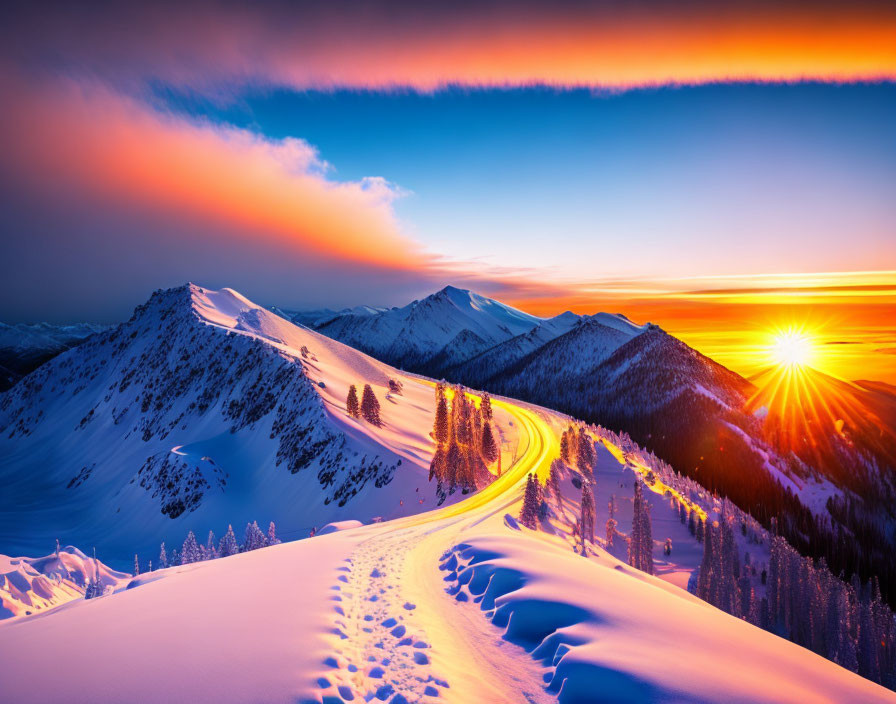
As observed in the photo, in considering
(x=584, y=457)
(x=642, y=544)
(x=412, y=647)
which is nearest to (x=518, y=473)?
(x=642, y=544)

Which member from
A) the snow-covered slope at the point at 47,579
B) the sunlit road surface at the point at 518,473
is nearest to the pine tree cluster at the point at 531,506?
the sunlit road surface at the point at 518,473

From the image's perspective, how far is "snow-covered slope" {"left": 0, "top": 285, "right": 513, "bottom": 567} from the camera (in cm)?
6981

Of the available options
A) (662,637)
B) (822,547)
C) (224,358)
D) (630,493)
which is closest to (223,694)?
(662,637)

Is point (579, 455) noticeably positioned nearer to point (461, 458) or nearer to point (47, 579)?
point (461, 458)

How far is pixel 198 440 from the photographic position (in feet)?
323

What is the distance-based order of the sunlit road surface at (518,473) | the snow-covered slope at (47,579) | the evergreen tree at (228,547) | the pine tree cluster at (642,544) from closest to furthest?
the sunlit road surface at (518,473) → the evergreen tree at (228,547) → the snow-covered slope at (47,579) → the pine tree cluster at (642,544)

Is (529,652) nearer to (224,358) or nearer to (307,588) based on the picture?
(307,588)

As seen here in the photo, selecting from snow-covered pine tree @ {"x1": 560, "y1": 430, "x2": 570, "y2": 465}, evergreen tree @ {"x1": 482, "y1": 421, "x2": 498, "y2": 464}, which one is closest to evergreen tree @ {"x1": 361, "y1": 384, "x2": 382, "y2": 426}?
evergreen tree @ {"x1": 482, "y1": 421, "x2": 498, "y2": 464}

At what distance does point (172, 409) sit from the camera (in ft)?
382

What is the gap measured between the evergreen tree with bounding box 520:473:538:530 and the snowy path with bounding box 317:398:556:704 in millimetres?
24416

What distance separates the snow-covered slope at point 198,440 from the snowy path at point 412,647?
43560mm

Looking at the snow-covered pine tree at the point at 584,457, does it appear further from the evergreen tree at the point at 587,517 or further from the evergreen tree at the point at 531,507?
the evergreen tree at the point at 531,507

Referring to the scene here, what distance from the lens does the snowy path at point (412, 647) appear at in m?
8.08

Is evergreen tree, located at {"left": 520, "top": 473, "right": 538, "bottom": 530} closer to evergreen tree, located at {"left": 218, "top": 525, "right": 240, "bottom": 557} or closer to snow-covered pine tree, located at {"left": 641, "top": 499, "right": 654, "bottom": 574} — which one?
snow-covered pine tree, located at {"left": 641, "top": 499, "right": 654, "bottom": 574}
